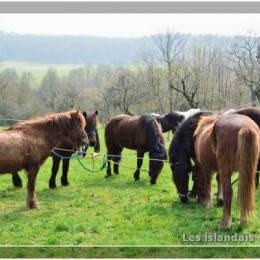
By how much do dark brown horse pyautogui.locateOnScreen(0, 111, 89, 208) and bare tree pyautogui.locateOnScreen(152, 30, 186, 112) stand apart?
8.68 ft

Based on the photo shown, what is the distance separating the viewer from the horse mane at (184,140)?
355 inches

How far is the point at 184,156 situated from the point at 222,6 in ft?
11.1

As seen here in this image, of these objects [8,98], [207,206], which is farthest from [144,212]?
[8,98]

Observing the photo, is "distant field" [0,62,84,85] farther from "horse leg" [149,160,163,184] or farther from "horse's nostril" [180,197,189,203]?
"horse's nostril" [180,197,189,203]

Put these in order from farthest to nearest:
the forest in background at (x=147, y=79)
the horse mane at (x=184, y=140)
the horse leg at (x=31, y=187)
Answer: the forest in background at (x=147, y=79)
the horse mane at (x=184, y=140)
the horse leg at (x=31, y=187)

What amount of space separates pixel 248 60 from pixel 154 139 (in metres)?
3.37

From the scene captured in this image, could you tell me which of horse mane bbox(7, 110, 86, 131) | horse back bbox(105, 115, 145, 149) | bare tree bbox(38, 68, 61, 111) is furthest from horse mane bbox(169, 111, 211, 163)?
bare tree bbox(38, 68, 61, 111)

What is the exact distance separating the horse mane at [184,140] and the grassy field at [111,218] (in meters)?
1.02

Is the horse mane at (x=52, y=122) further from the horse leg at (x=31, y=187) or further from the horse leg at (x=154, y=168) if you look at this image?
the horse leg at (x=154, y=168)

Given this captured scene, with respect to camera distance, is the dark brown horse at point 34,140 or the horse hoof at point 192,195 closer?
the dark brown horse at point 34,140

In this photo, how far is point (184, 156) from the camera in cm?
898

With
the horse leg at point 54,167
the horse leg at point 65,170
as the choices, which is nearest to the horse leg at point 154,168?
the horse leg at point 65,170

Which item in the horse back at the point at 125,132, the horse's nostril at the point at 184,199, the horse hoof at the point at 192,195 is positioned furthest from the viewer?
the horse back at the point at 125,132

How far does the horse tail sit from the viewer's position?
642 cm
